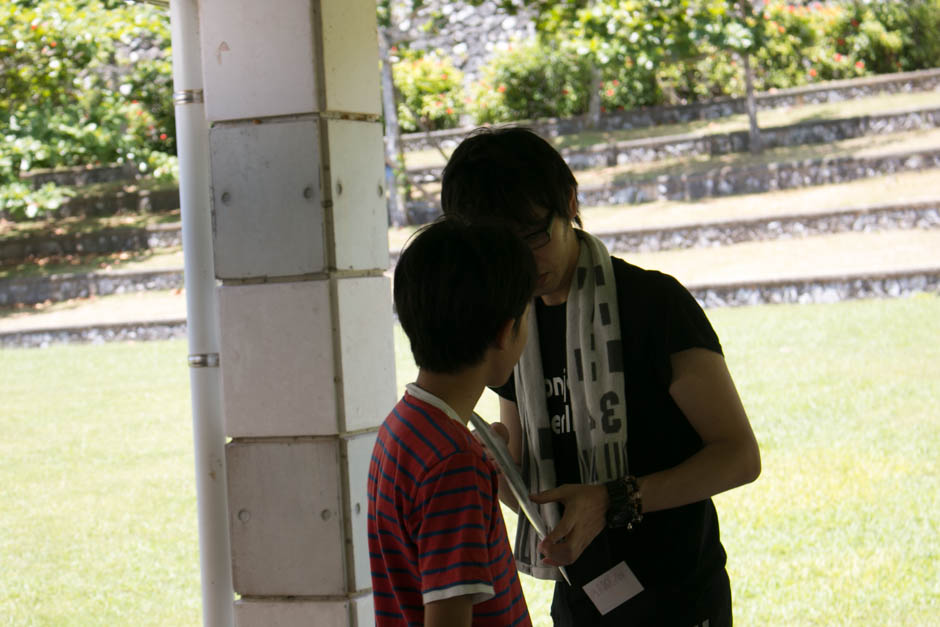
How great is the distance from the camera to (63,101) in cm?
1217

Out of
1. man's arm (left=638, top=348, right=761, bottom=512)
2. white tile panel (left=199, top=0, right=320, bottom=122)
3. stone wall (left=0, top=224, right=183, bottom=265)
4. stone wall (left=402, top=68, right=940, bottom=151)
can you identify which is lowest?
man's arm (left=638, top=348, right=761, bottom=512)

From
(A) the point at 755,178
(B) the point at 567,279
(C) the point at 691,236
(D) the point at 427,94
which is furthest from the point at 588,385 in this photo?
(D) the point at 427,94

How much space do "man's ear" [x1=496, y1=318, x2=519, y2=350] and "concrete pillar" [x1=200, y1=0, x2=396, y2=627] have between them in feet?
2.71

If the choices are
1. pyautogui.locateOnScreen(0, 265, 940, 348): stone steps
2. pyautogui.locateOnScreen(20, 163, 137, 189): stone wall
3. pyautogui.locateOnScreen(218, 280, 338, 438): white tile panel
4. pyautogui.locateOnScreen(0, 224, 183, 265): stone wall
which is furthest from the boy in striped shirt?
pyautogui.locateOnScreen(20, 163, 137, 189): stone wall

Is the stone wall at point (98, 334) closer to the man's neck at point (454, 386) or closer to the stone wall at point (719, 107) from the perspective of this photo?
the stone wall at point (719, 107)

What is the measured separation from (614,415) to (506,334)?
0.26 meters

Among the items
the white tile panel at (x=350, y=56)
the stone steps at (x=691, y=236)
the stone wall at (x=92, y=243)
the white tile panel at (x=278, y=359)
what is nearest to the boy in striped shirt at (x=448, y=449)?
the white tile panel at (x=278, y=359)

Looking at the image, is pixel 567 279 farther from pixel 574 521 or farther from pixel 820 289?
pixel 820 289

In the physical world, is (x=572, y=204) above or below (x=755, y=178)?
below

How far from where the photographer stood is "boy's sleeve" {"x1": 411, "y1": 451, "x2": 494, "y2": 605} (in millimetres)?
1102

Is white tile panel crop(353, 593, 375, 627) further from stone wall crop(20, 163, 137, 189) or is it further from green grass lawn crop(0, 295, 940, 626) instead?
stone wall crop(20, 163, 137, 189)

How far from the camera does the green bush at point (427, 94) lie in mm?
14659

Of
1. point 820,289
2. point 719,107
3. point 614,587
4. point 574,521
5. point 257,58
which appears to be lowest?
point 820,289

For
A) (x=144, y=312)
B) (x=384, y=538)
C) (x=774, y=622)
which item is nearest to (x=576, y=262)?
(x=384, y=538)
